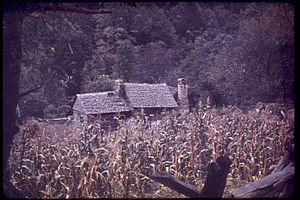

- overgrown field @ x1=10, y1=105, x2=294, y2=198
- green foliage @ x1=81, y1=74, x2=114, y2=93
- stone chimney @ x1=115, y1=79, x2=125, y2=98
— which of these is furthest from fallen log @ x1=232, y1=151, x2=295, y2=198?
green foliage @ x1=81, y1=74, x2=114, y2=93

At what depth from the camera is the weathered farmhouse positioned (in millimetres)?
4195

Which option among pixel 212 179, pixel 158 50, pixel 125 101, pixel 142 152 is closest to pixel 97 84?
pixel 125 101

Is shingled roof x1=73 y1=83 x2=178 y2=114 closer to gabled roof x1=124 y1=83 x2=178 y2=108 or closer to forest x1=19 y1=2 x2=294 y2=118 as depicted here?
gabled roof x1=124 y1=83 x2=178 y2=108

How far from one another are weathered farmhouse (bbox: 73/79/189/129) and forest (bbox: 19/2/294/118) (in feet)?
0.45

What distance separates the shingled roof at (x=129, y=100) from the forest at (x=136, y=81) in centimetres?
12

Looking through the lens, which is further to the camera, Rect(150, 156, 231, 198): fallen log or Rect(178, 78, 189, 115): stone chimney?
Rect(178, 78, 189, 115): stone chimney

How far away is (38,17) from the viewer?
396 centimetres

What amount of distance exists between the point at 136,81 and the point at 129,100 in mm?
368

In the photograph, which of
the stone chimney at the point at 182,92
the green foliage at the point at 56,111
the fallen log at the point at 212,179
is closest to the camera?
the fallen log at the point at 212,179

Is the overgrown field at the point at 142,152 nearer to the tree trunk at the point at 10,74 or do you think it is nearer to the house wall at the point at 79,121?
the house wall at the point at 79,121

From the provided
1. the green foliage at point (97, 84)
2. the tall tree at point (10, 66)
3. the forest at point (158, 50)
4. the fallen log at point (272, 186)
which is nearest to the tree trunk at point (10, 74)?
the tall tree at point (10, 66)

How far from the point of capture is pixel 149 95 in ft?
14.6

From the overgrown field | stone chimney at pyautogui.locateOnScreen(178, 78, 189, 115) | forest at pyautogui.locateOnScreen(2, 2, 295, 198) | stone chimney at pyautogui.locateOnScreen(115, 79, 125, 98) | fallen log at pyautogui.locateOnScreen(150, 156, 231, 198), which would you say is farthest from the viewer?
stone chimney at pyautogui.locateOnScreen(178, 78, 189, 115)

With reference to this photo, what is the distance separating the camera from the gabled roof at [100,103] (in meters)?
4.16
